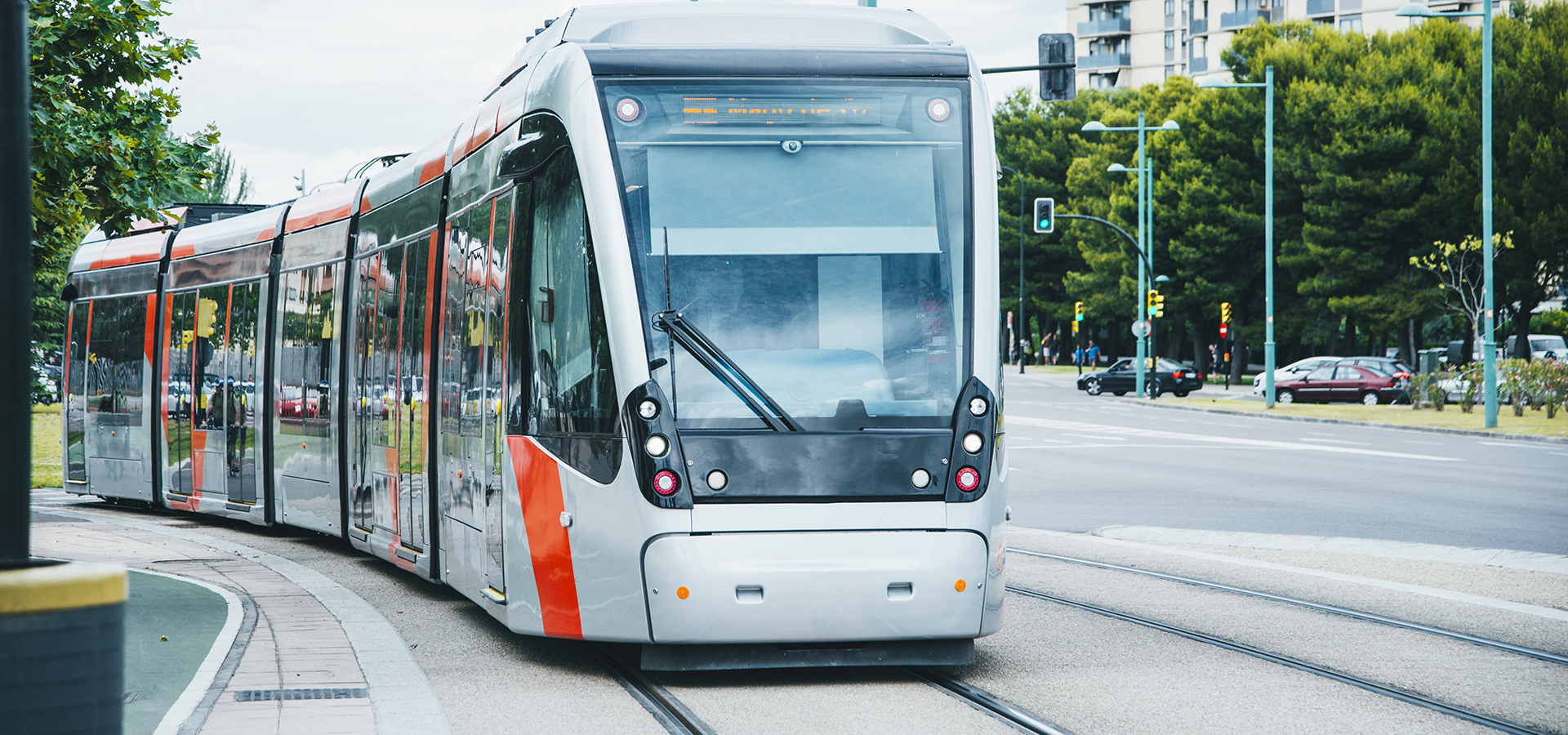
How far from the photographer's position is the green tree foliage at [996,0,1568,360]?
4750 centimetres

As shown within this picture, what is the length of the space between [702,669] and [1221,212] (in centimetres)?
5610

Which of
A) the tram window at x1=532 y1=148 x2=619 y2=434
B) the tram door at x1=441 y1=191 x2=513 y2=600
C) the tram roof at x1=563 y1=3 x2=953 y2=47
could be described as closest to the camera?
the tram window at x1=532 y1=148 x2=619 y2=434

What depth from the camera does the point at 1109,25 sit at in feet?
343

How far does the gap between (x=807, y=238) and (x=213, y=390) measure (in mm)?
9896

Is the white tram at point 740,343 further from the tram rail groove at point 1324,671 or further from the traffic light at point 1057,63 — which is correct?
the traffic light at point 1057,63

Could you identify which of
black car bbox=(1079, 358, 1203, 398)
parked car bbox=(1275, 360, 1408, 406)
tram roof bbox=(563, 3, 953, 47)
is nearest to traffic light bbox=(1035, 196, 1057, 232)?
parked car bbox=(1275, 360, 1408, 406)

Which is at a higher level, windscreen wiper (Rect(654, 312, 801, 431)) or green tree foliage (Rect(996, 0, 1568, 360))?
green tree foliage (Rect(996, 0, 1568, 360))

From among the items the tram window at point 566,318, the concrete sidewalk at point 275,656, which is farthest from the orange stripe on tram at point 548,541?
the concrete sidewalk at point 275,656

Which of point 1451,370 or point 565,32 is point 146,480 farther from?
point 1451,370

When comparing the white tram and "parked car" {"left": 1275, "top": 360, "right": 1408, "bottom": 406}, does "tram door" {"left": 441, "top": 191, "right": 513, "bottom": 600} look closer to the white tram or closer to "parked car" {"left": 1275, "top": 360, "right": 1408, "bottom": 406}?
the white tram

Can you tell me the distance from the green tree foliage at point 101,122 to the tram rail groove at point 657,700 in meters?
5.40

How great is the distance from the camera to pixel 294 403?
1298cm

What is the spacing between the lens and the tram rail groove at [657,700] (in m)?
5.89

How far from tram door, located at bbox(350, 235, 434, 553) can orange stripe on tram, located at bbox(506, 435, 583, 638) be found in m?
2.38
